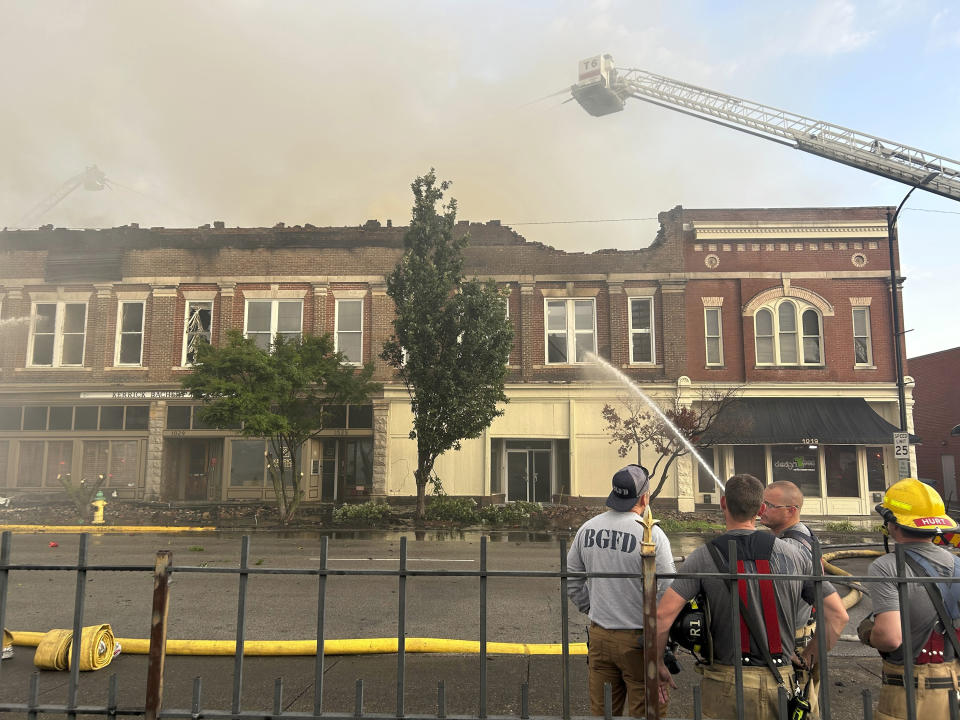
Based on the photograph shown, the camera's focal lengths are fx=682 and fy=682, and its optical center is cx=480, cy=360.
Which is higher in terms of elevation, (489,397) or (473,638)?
(489,397)

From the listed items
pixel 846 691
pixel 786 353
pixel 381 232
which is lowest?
pixel 846 691

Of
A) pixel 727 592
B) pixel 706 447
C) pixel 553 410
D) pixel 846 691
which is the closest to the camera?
pixel 727 592

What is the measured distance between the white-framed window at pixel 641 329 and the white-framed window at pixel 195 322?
16.1m

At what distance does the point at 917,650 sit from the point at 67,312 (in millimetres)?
29972

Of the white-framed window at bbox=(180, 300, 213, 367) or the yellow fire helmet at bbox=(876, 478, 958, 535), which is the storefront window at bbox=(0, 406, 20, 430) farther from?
the yellow fire helmet at bbox=(876, 478, 958, 535)

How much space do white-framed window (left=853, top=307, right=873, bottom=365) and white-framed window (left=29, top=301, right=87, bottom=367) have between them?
29140 mm

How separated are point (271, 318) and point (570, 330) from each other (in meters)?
11.5

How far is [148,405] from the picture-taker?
25625 millimetres

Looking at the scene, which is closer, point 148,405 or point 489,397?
point 489,397

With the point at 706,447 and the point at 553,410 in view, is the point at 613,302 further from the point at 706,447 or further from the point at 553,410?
the point at 706,447

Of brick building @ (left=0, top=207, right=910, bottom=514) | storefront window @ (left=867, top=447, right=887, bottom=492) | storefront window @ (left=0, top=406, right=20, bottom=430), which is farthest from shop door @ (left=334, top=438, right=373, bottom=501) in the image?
storefront window @ (left=867, top=447, right=887, bottom=492)

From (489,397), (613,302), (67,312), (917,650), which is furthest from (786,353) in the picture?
(67,312)

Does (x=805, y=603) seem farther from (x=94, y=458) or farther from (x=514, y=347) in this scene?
(x=94, y=458)

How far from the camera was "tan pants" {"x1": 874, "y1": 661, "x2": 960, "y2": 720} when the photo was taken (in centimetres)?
332
